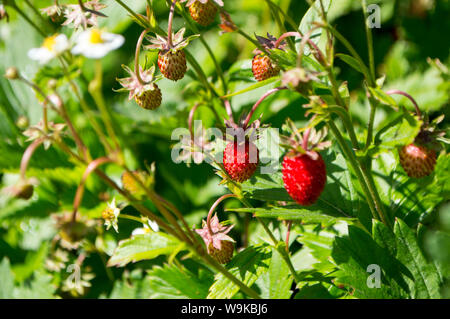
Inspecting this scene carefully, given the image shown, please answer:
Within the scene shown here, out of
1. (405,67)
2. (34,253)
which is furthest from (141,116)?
(405,67)

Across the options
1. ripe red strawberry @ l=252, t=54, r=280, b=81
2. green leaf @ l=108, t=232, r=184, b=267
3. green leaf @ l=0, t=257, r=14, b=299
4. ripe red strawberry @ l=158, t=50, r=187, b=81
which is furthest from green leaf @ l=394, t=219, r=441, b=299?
green leaf @ l=0, t=257, r=14, b=299

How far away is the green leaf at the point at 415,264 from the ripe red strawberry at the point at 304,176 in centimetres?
33

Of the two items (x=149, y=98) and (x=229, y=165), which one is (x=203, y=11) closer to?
(x=149, y=98)

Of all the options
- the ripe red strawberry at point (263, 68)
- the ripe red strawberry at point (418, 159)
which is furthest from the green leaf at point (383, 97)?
the ripe red strawberry at point (263, 68)

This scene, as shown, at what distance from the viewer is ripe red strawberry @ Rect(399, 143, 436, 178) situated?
131 centimetres

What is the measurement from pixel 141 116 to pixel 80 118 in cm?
33

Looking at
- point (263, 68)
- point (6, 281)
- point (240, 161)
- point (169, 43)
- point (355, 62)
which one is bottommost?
point (6, 281)

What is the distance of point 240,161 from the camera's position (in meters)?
1.41

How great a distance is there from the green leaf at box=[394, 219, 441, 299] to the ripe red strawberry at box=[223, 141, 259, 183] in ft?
1.53

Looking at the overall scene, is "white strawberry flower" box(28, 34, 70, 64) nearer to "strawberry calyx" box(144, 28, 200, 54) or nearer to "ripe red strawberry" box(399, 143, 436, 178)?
"strawberry calyx" box(144, 28, 200, 54)

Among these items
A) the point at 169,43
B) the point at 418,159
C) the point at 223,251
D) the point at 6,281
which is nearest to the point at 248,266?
the point at 223,251

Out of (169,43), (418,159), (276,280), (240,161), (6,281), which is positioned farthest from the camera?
(6,281)

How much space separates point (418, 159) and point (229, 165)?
1.71 ft
